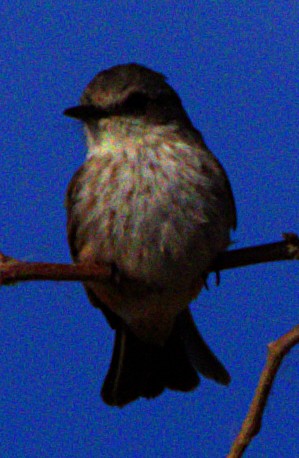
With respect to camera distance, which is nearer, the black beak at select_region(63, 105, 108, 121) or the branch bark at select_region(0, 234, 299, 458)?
the branch bark at select_region(0, 234, 299, 458)

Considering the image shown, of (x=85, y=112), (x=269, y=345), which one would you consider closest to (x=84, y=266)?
(x=269, y=345)

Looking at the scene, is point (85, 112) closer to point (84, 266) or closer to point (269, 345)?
point (84, 266)

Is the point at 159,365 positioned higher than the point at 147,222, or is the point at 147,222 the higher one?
the point at 147,222

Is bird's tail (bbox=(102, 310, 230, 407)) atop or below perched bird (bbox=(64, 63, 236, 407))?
below

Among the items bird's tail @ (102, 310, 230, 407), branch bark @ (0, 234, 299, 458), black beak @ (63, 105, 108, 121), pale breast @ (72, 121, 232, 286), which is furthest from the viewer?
bird's tail @ (102, 310, 230, 407)

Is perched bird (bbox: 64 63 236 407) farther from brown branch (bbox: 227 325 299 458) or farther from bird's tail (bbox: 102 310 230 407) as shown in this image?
brown branch (bbox: 227 325 299 458)

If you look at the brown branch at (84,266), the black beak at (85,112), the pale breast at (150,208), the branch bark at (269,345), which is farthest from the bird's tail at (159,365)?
the branch bark at (269,345)

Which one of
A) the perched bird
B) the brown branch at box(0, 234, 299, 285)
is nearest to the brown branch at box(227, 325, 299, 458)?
the brown branch at box(0, 234, 299, 285)

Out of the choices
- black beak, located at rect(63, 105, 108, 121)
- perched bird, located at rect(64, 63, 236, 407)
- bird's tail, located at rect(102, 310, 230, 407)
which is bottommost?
bird's tail, located at rect(102, 310, 230, 407)
